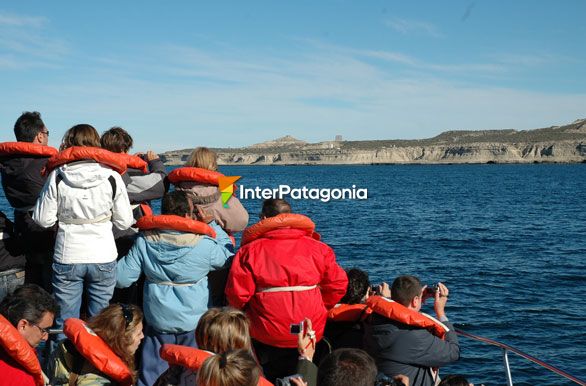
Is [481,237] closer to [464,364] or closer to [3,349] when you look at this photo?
[464,364]

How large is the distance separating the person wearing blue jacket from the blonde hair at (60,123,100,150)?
79cm

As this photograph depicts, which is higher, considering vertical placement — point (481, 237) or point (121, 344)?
point (121, 344)

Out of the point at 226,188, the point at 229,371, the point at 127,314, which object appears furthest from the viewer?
the point at 226,188

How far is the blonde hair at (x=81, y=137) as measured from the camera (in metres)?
5.30

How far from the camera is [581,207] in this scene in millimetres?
61844

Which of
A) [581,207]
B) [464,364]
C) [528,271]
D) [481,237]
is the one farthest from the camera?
[581,207]

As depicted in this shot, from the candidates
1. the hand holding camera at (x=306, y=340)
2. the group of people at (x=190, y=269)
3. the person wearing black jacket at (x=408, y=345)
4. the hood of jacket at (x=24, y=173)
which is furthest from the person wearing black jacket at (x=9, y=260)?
the person wearing black jacket at (x=408, y=345)

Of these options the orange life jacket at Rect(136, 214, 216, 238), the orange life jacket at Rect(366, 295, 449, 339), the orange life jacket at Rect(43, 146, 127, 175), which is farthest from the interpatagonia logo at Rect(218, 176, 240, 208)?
the orange life jacket at Rect(366, 295, 449, 339)

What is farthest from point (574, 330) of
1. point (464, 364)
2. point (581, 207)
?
point (581, 207)

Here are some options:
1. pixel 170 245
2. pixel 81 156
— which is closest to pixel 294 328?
pixel 170 245

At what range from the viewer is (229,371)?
3.00 meters

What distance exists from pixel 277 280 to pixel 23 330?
1.75m

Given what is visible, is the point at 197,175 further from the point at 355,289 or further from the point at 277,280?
the point at 355,289

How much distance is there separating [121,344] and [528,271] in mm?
26552
